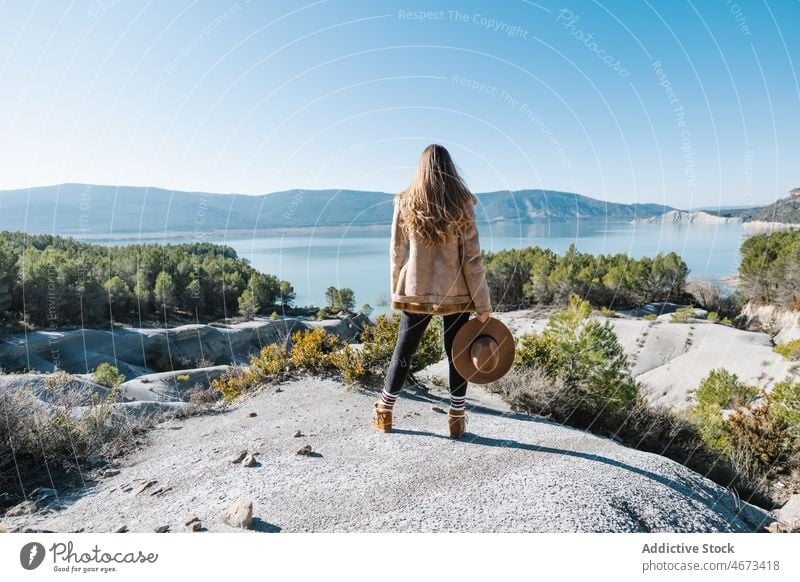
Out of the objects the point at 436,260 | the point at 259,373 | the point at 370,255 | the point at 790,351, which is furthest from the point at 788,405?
the point at 790,351

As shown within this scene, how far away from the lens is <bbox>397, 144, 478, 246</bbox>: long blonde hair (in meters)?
3.24

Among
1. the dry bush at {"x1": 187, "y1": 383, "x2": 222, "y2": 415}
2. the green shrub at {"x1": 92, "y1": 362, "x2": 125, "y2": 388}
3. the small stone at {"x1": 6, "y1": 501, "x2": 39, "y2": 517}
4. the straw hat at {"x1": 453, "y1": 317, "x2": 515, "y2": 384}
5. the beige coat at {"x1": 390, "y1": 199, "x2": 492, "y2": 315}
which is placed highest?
the beige coat at {"x1": 390, "y1": 199, "x2": 492, "y2": 315}

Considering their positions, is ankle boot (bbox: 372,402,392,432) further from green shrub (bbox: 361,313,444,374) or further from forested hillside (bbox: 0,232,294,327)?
forested hillside (bbox: 0,232,294,327)

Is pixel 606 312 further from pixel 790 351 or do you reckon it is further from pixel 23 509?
pixel 23 509

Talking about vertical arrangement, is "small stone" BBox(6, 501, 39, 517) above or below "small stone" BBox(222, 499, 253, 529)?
below

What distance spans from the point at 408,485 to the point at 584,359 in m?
3.35

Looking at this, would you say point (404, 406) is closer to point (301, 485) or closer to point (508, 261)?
point (301, 485)

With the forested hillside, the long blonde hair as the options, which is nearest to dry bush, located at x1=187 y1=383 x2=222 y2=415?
the long blonde hair

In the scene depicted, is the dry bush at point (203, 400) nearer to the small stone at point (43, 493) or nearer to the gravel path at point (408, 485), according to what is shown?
the gravel path at point (408, 485)

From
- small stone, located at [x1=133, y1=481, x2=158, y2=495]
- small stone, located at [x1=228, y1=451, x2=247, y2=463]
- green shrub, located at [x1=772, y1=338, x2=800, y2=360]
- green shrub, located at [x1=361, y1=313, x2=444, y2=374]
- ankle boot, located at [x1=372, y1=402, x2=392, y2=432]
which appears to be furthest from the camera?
green shrub, located at [x1=772, y1=338, x2=800, y2=360]

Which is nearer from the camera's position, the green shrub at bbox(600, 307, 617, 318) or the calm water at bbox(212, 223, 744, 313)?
the calm water at bbox(212, 223, 744, 313)

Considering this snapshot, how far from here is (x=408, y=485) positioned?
2.78 meters
